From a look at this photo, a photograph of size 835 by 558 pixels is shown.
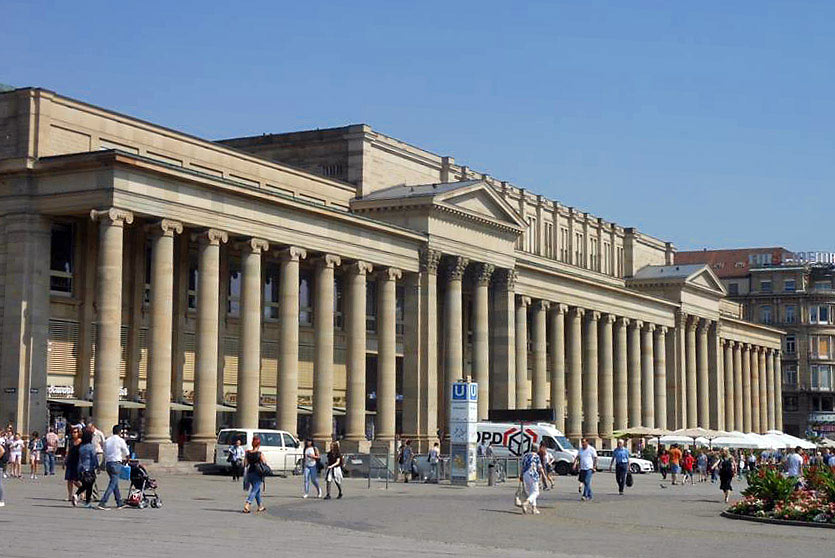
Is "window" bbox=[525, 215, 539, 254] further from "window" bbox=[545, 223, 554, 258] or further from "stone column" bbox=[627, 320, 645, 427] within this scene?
"stone column" bbox=[627, 320, 645, 427]

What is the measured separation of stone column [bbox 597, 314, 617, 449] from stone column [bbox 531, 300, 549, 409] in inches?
449

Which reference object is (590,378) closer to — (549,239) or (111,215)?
(549,239)

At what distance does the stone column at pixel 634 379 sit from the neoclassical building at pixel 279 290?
18cm

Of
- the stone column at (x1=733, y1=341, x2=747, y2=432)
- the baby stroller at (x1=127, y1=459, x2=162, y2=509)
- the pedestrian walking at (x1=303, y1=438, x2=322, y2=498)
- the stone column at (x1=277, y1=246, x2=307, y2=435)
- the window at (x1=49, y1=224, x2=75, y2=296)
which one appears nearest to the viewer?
the baby stroller at (x1=127, y1=459, x2=162, y2=509)

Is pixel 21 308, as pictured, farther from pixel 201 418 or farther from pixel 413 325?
pixel 413 325

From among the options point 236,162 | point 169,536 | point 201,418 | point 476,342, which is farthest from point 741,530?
point 476,342

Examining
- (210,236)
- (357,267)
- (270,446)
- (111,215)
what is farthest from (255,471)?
(357,267)

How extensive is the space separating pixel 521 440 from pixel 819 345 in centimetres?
10435

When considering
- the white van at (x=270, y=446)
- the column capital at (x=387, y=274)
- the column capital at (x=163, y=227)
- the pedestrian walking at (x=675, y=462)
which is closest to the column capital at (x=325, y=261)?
the column capital at (x=387, y=274)

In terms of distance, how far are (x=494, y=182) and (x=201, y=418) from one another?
42.9 metres

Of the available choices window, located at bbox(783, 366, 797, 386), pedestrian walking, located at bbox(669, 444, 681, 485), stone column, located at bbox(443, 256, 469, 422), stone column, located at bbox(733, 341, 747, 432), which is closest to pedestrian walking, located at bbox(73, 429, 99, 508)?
pedestrian walking, located at bbox(669, 444, 681, 485)

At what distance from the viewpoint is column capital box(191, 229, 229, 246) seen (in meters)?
57.6

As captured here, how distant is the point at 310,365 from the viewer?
2867 inches

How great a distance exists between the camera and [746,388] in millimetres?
134500
